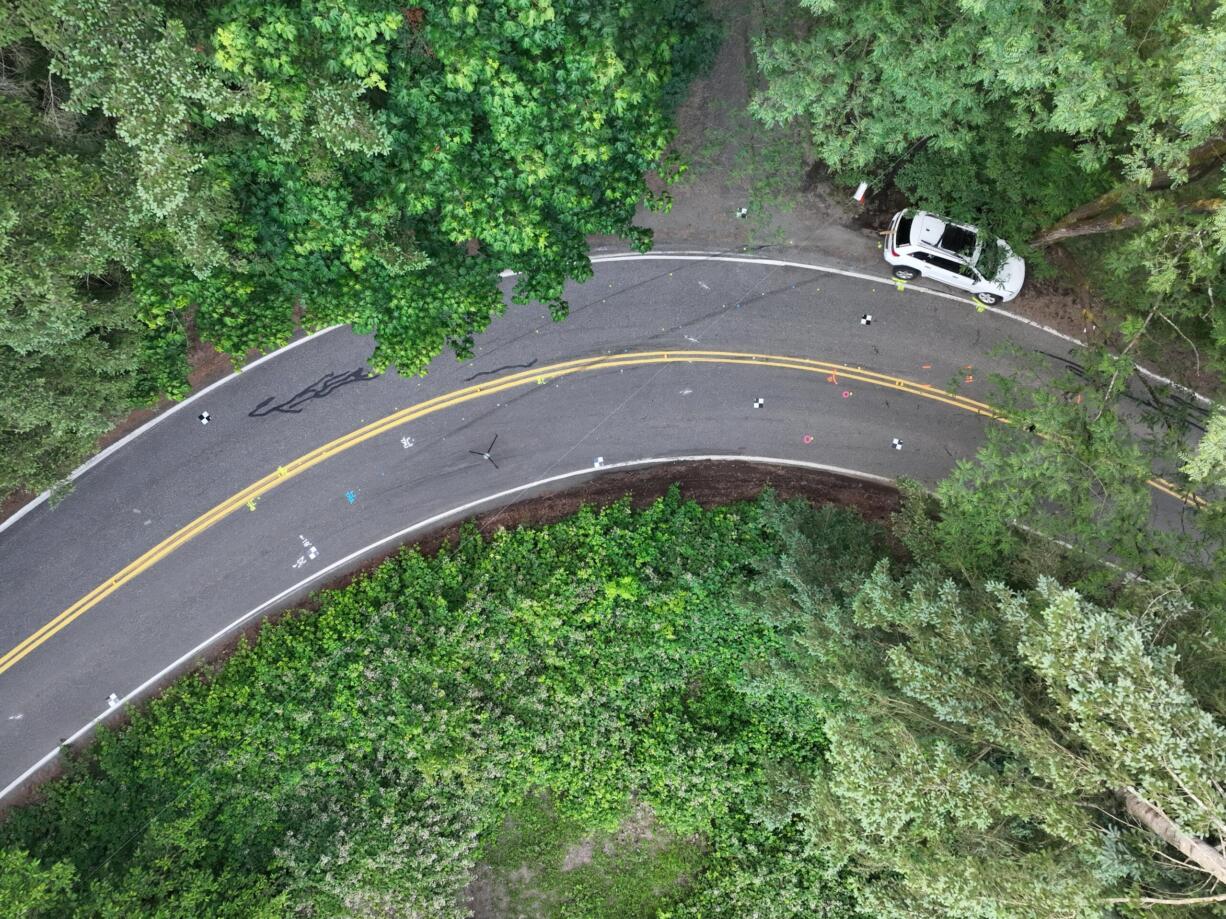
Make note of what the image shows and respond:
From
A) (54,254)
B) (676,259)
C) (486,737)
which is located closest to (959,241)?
(676,259)

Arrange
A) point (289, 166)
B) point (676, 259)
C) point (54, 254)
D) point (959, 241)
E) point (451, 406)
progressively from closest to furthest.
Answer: point (54, 254) < point (289, 166) < point (451, 406) < point (959, 241) < point (676, 259)

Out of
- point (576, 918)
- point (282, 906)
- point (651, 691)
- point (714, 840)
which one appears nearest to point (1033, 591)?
point (651, 691)

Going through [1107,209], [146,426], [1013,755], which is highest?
[1107,209]

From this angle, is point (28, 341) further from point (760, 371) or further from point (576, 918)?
point (576, 918)

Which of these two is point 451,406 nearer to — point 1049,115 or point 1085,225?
point 1049,115

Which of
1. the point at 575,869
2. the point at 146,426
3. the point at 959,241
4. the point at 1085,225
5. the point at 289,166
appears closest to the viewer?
the point at 289,166

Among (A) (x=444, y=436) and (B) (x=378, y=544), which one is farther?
(A) (x=444, y=436)

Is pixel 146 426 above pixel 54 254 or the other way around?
the other way around
